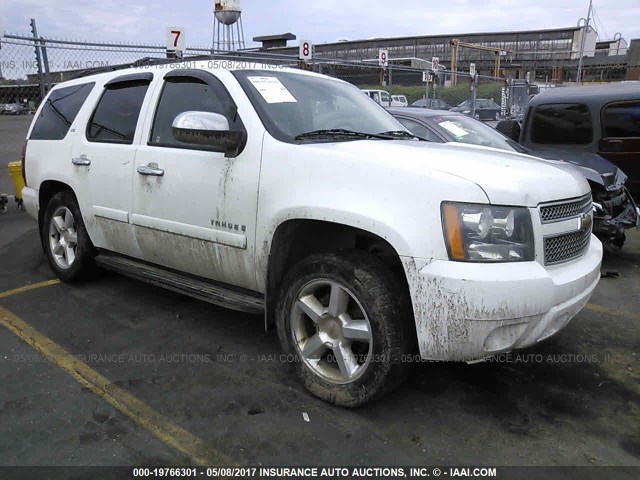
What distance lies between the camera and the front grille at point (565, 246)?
8.77ft

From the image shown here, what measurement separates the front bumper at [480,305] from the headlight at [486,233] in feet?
0.16

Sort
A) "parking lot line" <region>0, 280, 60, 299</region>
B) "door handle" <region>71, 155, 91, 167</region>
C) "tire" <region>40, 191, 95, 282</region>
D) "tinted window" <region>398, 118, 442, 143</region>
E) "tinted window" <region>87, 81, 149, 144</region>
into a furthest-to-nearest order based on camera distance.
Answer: "tinted window" <region>398, 118, 442, 143</region>, "parking lot line" <region>0, 280, 60, 299</region>, "tire" <region>40, 191, 95, 282</region>, "door handle" <region>71, 155, 91, 167</region>, "tinted window" <region>87, 81, 149, 144</region>

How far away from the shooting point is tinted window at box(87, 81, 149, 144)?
401 centimetres

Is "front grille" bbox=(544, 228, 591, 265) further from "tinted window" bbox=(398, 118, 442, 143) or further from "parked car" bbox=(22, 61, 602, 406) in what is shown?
"tinted window" bbox=(398, 118, 442, 143)

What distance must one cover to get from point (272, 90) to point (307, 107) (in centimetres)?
26

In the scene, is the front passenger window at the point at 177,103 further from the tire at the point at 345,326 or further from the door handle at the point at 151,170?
the tire at the point at 345,326

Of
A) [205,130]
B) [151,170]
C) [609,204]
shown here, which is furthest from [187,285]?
[609,204]

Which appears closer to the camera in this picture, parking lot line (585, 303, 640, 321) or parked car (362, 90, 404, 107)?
parking lot line (585, 303, 640, 321)

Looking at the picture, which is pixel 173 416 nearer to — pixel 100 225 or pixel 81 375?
pixel 81 375

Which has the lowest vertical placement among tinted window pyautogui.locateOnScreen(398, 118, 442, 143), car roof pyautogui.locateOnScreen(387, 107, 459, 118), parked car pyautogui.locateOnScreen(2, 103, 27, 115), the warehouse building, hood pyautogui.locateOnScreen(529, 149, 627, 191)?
hood pyautogui.locateOnScreen(529, 149, 627, 191)

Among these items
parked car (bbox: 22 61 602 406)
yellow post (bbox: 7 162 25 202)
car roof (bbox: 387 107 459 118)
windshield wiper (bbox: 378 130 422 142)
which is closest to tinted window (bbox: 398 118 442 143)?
car roof (bbox: 387 107 459 118)

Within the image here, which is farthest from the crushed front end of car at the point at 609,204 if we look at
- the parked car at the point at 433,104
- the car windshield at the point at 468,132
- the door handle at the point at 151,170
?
the parked car at the point at 433,104

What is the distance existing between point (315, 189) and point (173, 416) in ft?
4.77

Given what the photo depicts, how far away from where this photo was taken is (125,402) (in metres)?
3.00
